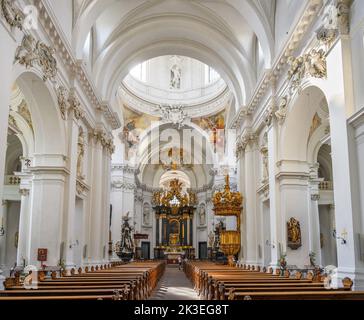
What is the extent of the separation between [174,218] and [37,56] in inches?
1192

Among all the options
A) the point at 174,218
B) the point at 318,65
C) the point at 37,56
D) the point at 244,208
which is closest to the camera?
the point at 318,65

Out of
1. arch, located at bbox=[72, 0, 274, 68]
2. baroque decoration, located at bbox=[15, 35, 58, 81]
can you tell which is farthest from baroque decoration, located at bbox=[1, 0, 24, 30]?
arch, located at bbox=[72, 0, 274, 68]

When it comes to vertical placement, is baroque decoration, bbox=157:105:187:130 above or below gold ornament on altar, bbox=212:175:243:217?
above

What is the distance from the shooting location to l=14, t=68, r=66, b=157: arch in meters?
11.2

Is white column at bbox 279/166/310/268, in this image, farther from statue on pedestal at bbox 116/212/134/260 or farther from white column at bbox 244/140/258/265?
statue on pedestal at bbox 116/212/134/260

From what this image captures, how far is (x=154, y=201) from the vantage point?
39094 millimetres

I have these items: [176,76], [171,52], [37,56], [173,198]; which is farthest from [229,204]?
[173,198]

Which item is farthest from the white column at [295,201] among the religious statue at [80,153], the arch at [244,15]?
the religious statue at [80,153]

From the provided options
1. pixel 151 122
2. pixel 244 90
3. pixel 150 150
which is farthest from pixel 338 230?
pixel 150 150

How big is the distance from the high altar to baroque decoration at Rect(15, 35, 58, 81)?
27.8 metres

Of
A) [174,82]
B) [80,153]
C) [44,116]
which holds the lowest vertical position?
[80,153]

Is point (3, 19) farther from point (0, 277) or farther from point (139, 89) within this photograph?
point (139, 89)

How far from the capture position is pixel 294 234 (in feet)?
40.2

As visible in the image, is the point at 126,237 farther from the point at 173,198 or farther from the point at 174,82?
the point at 174,82
